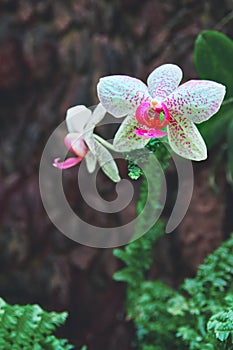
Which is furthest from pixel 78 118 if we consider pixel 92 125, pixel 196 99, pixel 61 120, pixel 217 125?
pixel 61 120

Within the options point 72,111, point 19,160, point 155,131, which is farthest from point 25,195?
point 155,131

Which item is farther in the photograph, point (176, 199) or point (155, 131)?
point (176, 199)

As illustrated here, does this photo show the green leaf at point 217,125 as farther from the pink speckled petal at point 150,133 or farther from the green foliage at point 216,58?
the pink speckled petal at point 150,133

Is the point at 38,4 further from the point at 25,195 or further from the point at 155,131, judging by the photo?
the point at 155,131

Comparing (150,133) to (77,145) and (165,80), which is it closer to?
(165,80)

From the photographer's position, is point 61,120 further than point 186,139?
Yes

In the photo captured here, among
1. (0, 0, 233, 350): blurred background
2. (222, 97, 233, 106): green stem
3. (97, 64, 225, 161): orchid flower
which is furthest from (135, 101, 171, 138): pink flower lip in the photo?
(0, 0, 233, 350): blurred background
